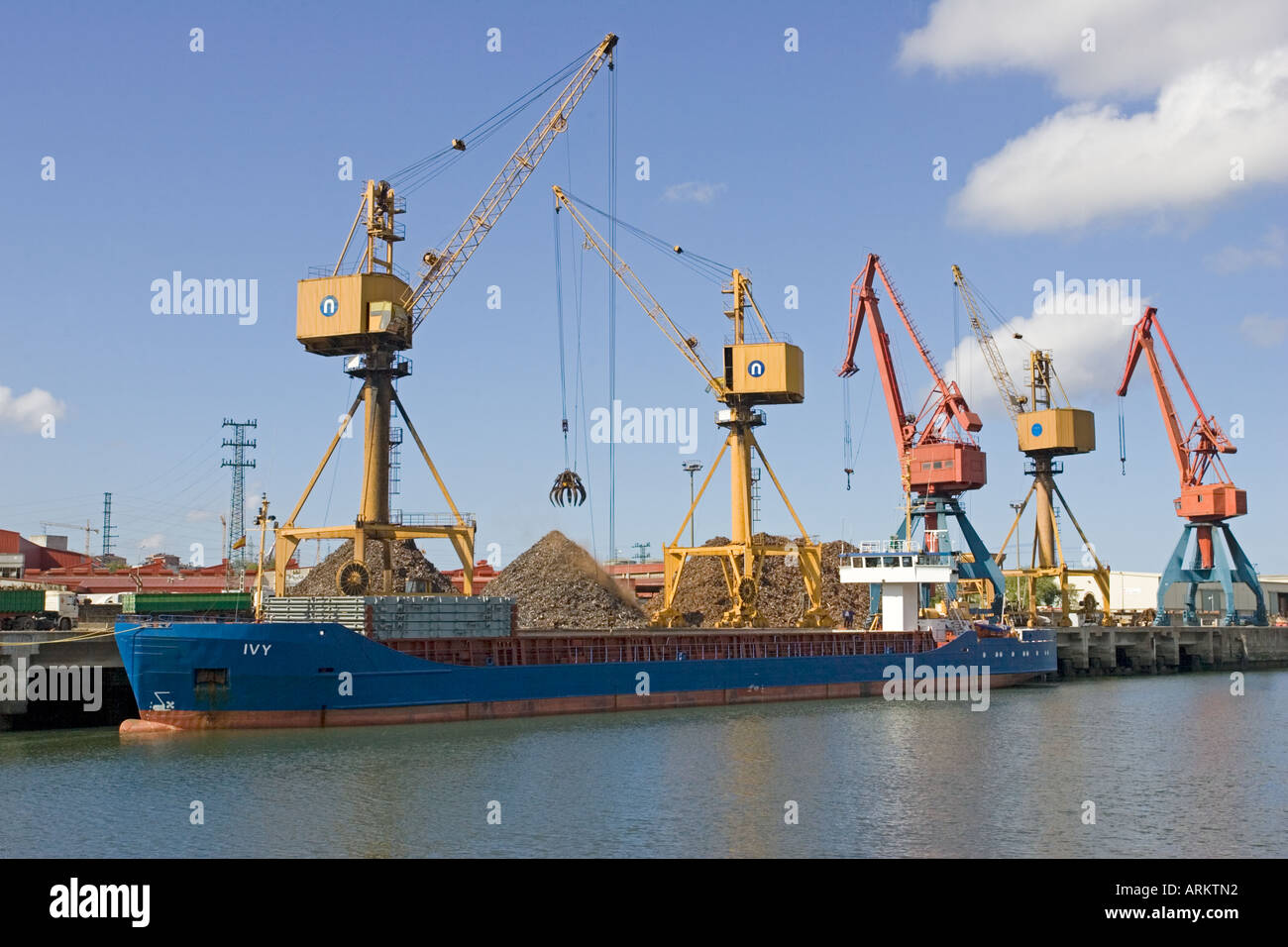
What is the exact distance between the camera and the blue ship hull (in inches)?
1494

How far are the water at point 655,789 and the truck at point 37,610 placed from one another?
34.0 feet

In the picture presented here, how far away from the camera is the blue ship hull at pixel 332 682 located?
3794cm

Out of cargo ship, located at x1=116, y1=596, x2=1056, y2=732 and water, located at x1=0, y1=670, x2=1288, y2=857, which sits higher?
cargo ship, located at x1=116, y1=596, x2=1056, y2=732

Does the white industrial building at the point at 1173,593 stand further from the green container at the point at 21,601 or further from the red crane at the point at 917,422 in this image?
the green container at the point at 21,601

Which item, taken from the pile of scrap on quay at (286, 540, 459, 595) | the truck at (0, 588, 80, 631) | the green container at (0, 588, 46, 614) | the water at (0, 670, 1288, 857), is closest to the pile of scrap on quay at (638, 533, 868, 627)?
the pile of scrap on quay at (286, 540, 459, 595)

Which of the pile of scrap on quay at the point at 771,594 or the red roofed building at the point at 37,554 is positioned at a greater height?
the red roofed building at the point at 37,554

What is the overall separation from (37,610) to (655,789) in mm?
34263

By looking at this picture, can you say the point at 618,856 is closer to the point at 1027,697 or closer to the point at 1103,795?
the point at 1103,795

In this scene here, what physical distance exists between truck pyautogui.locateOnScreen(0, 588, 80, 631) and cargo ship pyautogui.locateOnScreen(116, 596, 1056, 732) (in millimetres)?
4467

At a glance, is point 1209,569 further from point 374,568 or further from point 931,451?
point 374,568

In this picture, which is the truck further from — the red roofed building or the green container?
the red roofed building

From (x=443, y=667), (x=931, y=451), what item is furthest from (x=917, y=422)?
(x=443, y=667)

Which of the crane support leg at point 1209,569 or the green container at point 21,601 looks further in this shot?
the crane support leg at point 1209,569

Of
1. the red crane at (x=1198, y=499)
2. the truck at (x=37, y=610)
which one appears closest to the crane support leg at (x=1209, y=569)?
the red crane at (x=1198, y=499)
